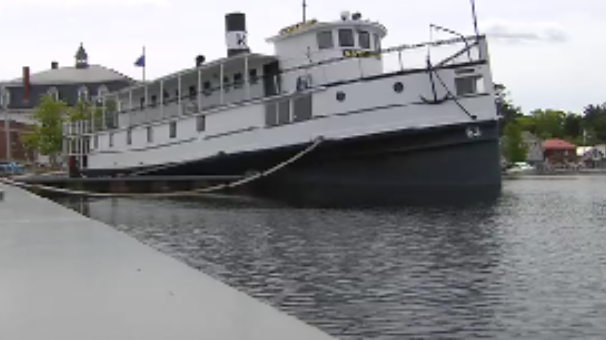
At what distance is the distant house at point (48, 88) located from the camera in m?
88.1

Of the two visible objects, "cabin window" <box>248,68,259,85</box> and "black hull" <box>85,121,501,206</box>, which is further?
"cabin window" <box>248,68,259,85</box>

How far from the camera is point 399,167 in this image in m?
24.0

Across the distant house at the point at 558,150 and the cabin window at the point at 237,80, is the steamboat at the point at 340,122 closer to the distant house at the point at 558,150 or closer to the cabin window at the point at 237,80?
the cabin window at the point at 237,80

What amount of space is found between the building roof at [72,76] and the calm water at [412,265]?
255 feet

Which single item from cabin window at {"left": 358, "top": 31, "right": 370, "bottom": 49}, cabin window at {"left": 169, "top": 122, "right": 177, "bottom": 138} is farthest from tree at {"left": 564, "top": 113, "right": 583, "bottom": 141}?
cabin window at {"left": 169, "top": 122, "right": 177, "bottom": 138}

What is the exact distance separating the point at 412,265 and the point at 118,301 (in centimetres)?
508

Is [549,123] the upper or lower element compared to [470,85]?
upper

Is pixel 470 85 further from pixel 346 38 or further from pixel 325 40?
pixel 325 40

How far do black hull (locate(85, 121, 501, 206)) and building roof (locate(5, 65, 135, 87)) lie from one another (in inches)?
2792

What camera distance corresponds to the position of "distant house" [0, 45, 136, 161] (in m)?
88.1

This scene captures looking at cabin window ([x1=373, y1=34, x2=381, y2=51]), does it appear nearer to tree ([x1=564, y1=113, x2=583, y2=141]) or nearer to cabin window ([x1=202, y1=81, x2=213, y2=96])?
cabin window ([x1=202, y1=81, x2=213, y2=96])

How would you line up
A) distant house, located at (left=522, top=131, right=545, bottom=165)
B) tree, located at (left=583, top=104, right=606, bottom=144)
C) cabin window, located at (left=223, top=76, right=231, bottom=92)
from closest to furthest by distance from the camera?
cabin window, located at (left=223, top=76, right=231, bottom=92) < distant house, located at (left=522, top=131, right=545, bottom=165) < tree, located at (left=583, top=104, right=606, bottom=144)

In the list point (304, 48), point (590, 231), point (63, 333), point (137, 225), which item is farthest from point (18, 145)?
point (63, 333)

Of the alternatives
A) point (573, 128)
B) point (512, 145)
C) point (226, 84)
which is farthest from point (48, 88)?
point (573, 128)
